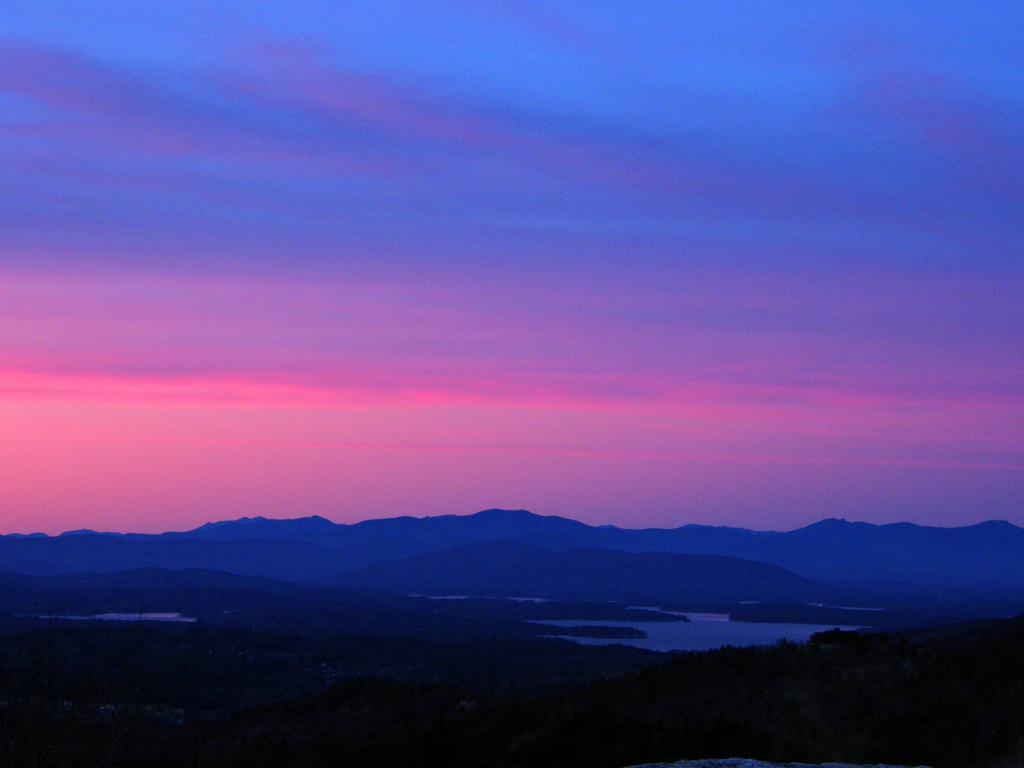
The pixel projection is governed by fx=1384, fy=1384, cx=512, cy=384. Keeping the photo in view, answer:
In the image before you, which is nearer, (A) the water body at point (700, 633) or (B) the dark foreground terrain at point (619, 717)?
(B) the dark foreground terrain at point (619, 717)

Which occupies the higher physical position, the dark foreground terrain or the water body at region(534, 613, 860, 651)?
the dark foreground terrain

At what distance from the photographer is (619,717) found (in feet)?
89.0

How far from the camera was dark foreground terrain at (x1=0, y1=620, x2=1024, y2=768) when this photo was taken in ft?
57.3

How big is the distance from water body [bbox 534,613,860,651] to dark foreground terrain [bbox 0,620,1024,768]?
164ft

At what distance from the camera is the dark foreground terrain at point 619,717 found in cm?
1745

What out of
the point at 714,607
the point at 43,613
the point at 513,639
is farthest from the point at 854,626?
the point at 43,613

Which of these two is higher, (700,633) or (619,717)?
(619,717)

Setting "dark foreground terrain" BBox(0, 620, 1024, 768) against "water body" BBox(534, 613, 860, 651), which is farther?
"water body" BBox(534, 613, 860, 651)

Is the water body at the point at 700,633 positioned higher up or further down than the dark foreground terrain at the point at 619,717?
further down

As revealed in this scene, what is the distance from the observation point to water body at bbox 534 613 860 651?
103625mm

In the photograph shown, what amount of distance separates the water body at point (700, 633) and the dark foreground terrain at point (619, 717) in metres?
50.0

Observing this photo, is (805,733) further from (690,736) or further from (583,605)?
(583,605)

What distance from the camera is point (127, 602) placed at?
168m

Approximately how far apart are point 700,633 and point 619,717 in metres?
99.9
